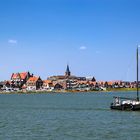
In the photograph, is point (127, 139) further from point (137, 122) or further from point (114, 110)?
point (114, 110)

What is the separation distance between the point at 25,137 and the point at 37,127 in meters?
9.30

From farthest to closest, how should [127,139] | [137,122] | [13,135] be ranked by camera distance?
[137,122] < [13,135] < [127,139]

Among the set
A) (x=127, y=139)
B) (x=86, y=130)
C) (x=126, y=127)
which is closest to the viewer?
(x=127, y=139)

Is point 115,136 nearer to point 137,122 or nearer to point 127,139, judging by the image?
point 127,139

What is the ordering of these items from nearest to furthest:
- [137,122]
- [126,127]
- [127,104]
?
1. [126,127]
2. [137,122]
3. [127,104]

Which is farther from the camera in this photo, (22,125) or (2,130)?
(22,125)

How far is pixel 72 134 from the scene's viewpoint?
48031 mm

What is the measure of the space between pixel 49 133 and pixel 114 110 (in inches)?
1568

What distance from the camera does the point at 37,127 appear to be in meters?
54.9

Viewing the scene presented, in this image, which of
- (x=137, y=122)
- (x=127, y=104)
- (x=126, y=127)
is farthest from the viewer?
(x=127, y=104)

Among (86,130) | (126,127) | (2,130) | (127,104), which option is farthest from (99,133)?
(127,104)

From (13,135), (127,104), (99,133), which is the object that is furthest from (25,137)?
(127,104)

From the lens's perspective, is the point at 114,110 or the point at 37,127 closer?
the point at 37,127

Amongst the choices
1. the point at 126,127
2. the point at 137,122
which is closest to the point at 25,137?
the point at 126,127
